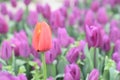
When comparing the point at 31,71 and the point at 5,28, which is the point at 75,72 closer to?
the point at 31,71

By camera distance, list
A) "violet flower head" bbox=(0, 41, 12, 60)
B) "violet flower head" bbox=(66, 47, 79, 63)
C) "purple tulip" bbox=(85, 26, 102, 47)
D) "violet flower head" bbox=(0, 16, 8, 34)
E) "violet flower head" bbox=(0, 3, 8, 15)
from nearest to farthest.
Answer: "purple tulip" bbox=(85, 26, 102, 47) < "violet flower head" bbox=(66, 47, 79, 63) < "violet flower head" bbox=(0, 41, 12, 60) < "violet flower head" bbox=(0, 16, 8, 34) < "violet flower head" bbox=(0, 3, 8, 15)

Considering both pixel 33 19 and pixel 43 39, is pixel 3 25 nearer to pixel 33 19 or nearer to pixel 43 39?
pixel 33 19

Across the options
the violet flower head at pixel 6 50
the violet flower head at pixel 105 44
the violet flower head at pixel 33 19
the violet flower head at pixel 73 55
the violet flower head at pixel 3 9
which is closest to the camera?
the violet flower head at pixel 73 55

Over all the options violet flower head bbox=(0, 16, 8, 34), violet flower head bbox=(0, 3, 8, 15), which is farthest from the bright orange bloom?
violet flower head bbox=(0, 3, 8, 15)

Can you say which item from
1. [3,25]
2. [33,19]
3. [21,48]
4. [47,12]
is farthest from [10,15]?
[21,48]

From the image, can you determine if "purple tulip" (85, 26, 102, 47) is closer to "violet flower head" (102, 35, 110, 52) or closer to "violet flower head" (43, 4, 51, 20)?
"violet flower head" (102, 35, 110, 52)

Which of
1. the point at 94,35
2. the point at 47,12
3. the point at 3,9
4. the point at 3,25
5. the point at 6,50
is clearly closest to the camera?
the point at 94,35

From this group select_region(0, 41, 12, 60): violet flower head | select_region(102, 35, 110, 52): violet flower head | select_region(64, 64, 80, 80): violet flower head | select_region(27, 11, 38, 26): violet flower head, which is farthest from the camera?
select_region(27, 11, 38, 26): violet flower head

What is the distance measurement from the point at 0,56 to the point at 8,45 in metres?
0.19

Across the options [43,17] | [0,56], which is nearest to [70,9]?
[43,17]

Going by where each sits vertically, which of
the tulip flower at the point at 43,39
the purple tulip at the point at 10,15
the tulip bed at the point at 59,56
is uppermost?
the tulip flower at the point at 43,39

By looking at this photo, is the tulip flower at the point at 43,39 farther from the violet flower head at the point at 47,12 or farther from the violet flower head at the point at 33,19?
the violet flower head at the point at 33,19

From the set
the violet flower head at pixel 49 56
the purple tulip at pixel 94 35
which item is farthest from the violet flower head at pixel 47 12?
the purple tulip at pixel 94 35

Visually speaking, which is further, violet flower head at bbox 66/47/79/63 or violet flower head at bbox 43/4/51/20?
violet flower head at bbox 43/4/51/20
